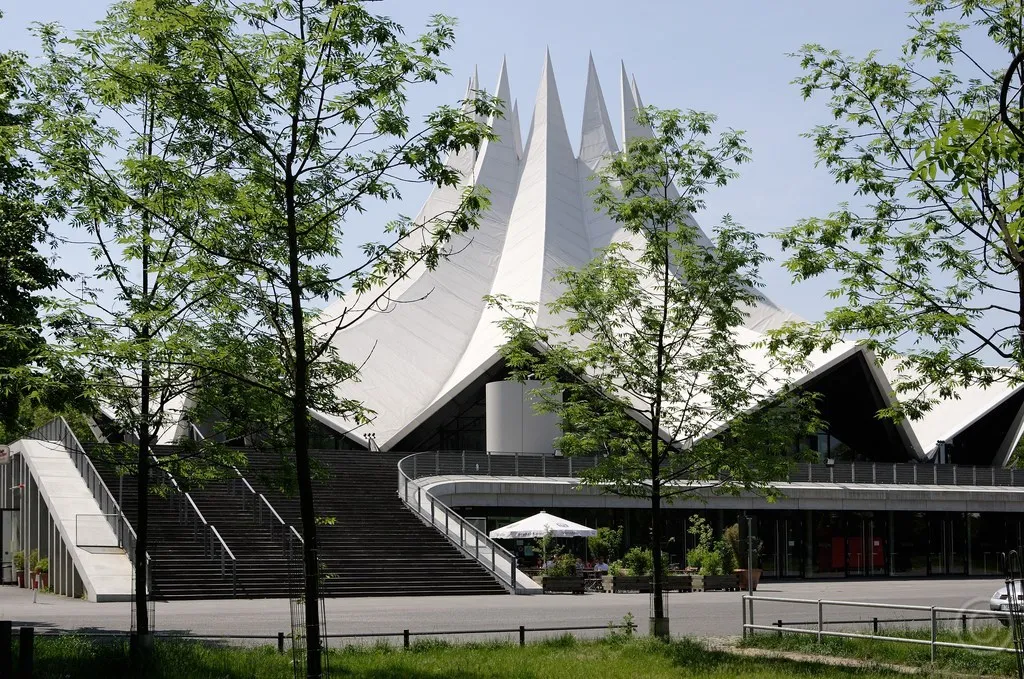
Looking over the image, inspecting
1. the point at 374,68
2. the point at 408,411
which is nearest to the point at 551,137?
the point at 408,411

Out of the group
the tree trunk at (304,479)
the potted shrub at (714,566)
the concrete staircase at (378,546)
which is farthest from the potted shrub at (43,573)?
the tree trunk at (304,479)

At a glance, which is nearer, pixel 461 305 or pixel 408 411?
pixel 408 411

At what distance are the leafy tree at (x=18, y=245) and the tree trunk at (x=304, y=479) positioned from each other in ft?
11.7

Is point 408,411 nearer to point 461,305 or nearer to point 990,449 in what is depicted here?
point 461,305

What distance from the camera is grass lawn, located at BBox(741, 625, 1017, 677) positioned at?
14.3 meters

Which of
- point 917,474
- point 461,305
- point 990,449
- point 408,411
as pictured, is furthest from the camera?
point 461,305

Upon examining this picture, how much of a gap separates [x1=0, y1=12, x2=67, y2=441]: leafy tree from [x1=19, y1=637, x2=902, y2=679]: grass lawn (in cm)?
293

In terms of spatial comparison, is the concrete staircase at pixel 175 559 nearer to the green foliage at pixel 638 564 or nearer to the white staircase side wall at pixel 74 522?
the white staircase side wall at pixel 74 522

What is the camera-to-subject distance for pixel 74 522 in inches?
1123

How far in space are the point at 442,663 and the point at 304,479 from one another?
4237mm

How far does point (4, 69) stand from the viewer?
14719mm

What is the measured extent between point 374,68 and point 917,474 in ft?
112

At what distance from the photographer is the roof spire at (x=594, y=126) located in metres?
67.7

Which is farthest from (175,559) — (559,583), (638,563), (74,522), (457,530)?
(638,563)
